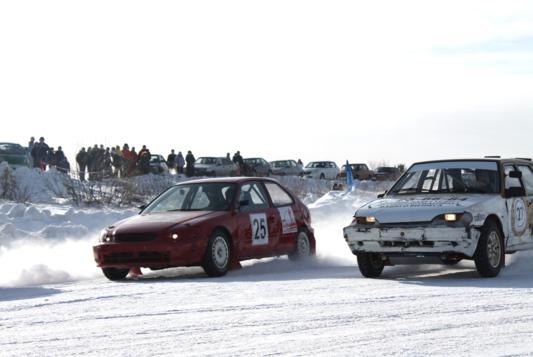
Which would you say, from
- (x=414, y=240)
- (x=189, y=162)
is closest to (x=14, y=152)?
(x=189, y=162)

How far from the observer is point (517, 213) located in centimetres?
1303

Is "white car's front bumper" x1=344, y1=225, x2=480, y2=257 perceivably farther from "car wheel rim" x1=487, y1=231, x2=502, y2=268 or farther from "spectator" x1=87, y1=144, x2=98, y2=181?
"spectator" x1=87, y1=144, x2=98, y2=181

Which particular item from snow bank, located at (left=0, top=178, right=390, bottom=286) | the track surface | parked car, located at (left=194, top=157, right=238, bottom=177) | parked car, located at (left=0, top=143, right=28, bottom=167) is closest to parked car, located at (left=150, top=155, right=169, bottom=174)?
parked car, located at (left=194, top=157, right=238, bottom=177)

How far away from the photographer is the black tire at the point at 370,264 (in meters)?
12.7

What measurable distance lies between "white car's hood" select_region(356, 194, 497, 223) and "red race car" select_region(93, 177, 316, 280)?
2.04 metres

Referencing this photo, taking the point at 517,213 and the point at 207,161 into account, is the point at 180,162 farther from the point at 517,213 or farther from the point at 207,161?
the point at 517,213

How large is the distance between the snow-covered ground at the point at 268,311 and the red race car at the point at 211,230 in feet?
0.92

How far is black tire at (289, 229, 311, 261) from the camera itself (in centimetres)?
1527

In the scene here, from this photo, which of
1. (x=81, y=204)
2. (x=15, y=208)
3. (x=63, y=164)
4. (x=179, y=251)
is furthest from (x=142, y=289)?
(x=63, y=164)

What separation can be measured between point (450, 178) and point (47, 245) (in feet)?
22.8

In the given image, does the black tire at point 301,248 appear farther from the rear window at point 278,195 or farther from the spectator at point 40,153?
the spectator at point 40,153

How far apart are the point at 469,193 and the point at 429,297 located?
2.93 meters

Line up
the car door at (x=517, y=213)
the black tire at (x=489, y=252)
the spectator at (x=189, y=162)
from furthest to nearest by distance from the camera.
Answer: the spectator at (x=189, y=162)
the car door at (x=517, y=213)
the black tire at (x=489, y=252)

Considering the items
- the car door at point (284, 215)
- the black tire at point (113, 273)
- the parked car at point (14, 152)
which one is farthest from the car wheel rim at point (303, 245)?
the parked car at point (14, 152)
